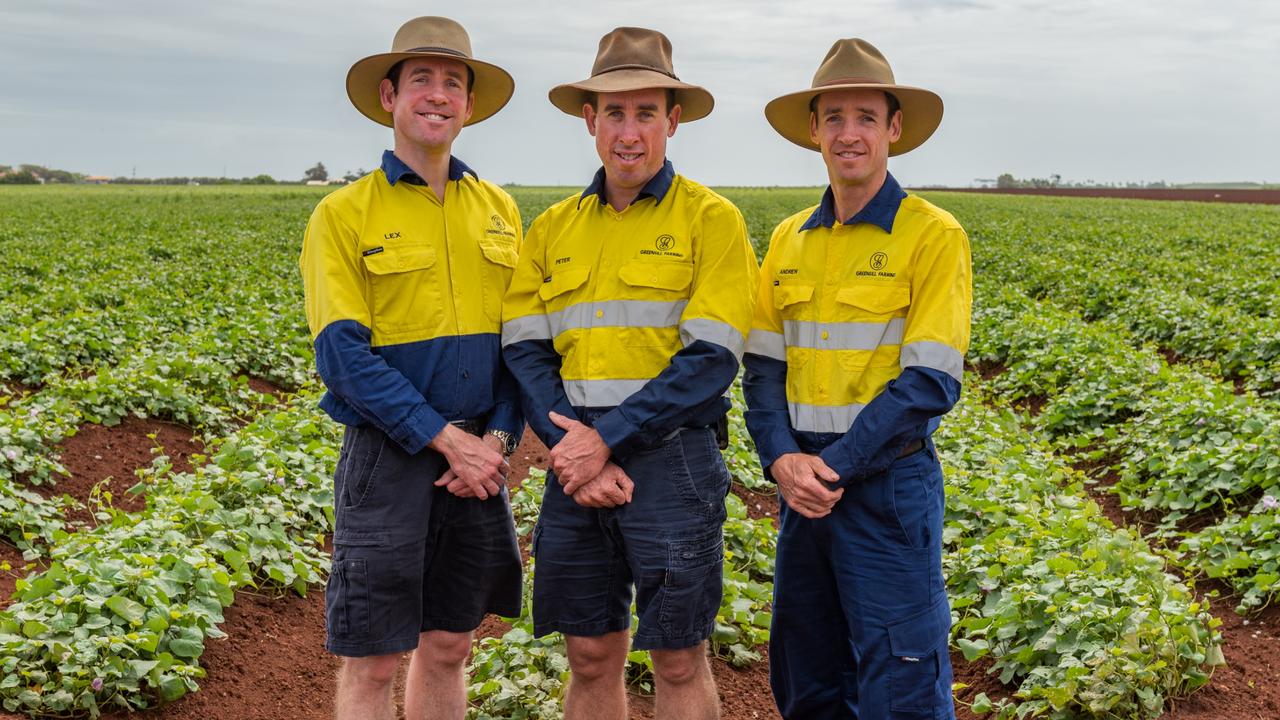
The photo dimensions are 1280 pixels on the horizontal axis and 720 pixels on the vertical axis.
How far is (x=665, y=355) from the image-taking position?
3.25m

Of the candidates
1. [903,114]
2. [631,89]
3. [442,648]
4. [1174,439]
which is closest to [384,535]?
[442,648]

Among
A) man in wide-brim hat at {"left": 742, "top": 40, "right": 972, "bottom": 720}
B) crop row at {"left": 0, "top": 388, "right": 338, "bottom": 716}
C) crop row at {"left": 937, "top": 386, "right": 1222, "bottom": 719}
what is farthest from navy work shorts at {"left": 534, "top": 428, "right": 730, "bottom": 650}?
crop row at {"left": 0, "top": 388, "right": 338, "bottom": 716}

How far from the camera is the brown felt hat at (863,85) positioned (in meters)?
3.22

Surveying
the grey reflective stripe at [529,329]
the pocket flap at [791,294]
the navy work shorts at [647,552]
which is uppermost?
the pocket flap at [791,294]

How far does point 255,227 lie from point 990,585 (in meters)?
29.6

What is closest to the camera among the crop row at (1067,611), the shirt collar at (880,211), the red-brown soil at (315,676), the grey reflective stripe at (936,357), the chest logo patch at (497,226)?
the grey reflective stripe at (936,357)

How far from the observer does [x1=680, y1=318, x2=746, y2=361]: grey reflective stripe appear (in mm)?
3135

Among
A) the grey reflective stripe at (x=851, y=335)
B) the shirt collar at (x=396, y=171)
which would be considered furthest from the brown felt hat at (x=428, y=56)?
the grey reflective stripe at (x=851, y=335)

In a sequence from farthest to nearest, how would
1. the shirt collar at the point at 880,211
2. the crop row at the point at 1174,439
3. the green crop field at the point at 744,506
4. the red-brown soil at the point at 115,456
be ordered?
the red-brown soil at the point at 115,456, the crop row at the point at 1174,439, the green crop field at the point at 744,506, the shirt collar at the point at 880,211

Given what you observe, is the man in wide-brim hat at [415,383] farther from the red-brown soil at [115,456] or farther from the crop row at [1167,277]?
the crop row at [1167,277]

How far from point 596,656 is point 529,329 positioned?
1.06m

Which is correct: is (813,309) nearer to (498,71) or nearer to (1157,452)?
(498,71)

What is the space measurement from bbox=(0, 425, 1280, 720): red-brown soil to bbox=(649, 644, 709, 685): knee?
1025 millimetres

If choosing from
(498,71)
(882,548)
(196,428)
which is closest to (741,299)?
(882,548)
